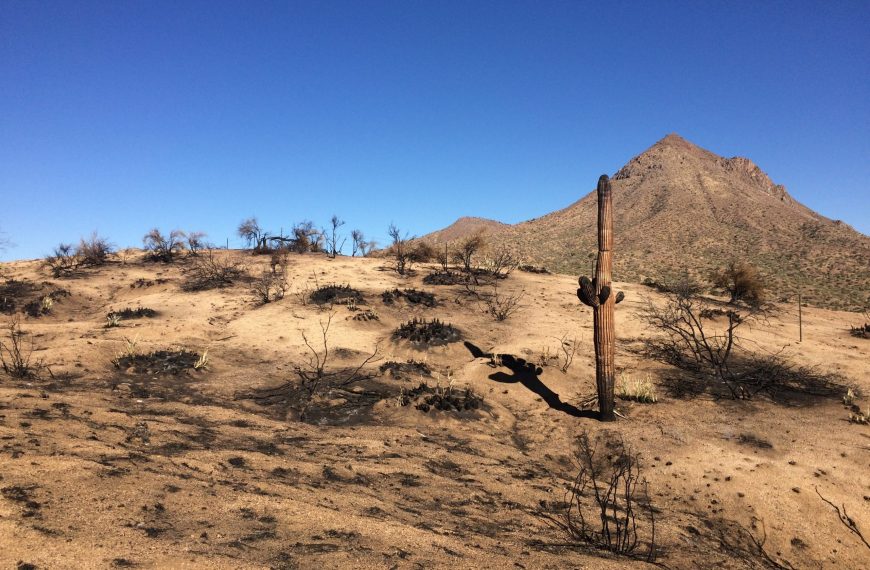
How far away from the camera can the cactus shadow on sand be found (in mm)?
8863

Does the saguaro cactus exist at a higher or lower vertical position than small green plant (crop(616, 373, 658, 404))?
higher

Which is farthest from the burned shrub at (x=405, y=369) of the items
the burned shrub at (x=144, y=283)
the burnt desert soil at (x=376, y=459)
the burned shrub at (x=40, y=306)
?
the burned shrub at (x=144, y=283)

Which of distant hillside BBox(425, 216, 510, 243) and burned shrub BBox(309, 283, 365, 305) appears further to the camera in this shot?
distant hillside BBox(425, 216, 510, 243)

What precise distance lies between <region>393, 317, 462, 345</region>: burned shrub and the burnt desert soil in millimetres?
318

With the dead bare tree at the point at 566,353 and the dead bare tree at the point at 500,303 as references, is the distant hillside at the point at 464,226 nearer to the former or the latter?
the dead bare tree at the point at 500,303

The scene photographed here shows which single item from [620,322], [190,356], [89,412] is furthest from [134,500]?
[620,322]

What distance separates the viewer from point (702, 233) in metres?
45.4

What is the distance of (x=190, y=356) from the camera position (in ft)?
35.2

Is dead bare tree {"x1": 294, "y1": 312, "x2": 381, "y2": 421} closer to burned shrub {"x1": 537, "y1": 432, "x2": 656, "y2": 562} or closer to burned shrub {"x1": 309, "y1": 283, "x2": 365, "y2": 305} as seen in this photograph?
burned shrub {"x1": 537, "y1": 432, "x2": 656, "y2": 562}

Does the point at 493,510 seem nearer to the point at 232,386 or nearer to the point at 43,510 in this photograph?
the point at 43,510

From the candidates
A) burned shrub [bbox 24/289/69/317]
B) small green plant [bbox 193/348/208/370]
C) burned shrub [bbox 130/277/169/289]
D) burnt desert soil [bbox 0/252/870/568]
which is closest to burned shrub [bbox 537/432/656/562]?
burnt desert soil [bbox 0/252/870/568]

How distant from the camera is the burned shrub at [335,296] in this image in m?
16.4

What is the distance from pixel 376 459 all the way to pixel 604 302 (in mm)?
4757

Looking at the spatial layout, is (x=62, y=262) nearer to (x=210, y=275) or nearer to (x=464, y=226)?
(x=210, y=275)
